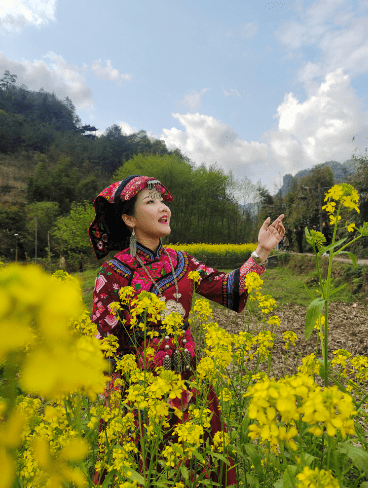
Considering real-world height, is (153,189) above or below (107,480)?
above

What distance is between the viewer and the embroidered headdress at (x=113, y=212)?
2.08 m

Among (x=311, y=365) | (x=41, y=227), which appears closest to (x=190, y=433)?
(x=311, y=365)

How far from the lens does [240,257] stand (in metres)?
16.1

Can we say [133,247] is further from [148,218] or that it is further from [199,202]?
[199,202]

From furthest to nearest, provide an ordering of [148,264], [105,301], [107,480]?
[148,264]
[105,301]
[107,480]

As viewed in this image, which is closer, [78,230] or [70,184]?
[78,230]

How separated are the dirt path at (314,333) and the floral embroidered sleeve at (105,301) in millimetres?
3502

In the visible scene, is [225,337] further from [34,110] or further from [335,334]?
[34,110]

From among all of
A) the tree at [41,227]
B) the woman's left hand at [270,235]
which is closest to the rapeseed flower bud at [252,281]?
the woman's left hand at [270,235]

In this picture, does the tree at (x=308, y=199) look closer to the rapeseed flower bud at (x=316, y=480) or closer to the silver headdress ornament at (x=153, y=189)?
the silver headdress ornament at (x=153, y=189)

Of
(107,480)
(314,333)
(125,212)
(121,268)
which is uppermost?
(125,212)

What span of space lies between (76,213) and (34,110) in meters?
61.2

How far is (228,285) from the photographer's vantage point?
204cm

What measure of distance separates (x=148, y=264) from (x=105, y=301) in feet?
1.25
